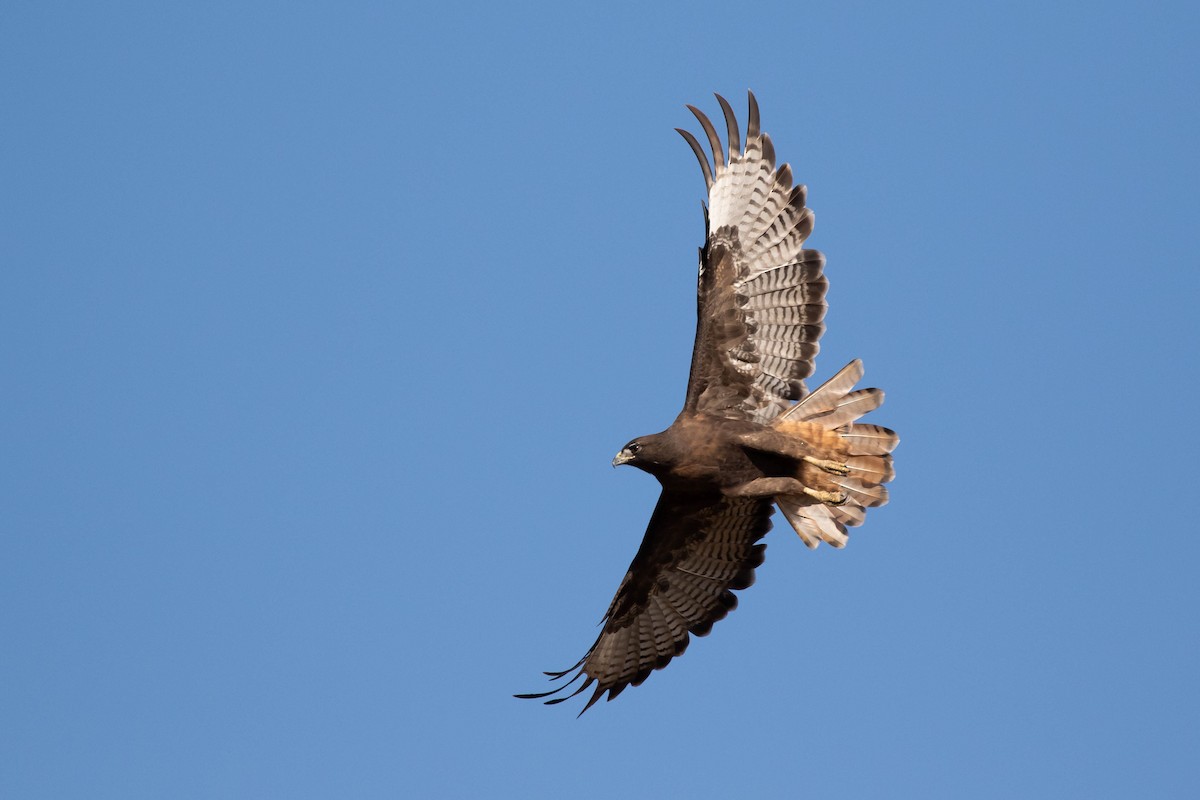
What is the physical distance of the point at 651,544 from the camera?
39.4ft

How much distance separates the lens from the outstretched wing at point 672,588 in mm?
11898

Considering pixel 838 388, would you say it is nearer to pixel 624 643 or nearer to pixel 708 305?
pixel 708 305

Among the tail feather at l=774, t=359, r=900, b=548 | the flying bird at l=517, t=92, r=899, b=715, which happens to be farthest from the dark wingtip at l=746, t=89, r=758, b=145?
the tail feather at l=774, t=359, r=900, b=548

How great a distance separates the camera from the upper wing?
11109 mm

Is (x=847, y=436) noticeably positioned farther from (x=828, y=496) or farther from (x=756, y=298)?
(x=756, y=298)

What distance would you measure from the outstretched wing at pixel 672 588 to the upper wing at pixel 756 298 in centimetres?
104

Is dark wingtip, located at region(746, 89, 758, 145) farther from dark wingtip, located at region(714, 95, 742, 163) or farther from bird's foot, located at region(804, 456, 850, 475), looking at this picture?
bird's foot, located at region(804, 456, 850, 475)

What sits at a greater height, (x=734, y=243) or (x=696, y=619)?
(x=734, y=243)

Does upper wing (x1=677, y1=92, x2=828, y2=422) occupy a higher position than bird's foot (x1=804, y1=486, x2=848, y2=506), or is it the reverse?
upper wing (x1=677, y1=92, x2=828, y2=422)

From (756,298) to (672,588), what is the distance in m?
2.52

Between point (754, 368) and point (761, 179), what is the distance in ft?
4.52

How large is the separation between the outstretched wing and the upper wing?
3.42 feet

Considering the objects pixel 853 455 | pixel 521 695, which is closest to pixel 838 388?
pixel 853 455

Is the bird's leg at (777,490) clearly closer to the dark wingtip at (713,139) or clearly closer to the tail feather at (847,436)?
the tail feather at (847,436)
